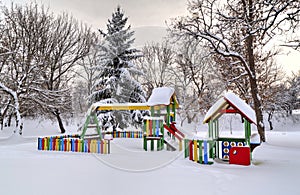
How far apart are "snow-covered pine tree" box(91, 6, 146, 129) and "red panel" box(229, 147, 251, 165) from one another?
837 centimetres

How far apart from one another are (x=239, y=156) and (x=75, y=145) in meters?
5.87

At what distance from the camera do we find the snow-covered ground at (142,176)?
178 inches

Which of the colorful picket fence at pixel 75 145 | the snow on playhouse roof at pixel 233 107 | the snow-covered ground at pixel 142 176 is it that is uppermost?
the snow on playhouse roof at pixel 233 107

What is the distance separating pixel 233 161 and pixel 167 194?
3202 mm

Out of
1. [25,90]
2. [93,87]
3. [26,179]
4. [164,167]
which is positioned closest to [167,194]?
[164,167]

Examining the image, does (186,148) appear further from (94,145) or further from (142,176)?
(94,145)

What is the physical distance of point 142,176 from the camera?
548cm

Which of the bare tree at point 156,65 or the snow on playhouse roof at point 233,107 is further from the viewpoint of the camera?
the bare tree at point 156,65

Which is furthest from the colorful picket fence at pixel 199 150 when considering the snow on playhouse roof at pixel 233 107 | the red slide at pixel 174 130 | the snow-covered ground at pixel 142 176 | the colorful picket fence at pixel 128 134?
the colorful picket fence at pixel 128 134

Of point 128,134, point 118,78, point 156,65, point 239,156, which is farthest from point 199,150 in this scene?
point 156,65

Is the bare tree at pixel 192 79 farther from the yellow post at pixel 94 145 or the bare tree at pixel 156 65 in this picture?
the yellow post at pixel 94 145

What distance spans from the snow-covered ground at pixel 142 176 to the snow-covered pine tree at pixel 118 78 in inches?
282

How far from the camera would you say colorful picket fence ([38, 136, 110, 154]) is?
847 cm

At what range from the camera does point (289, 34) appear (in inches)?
372
